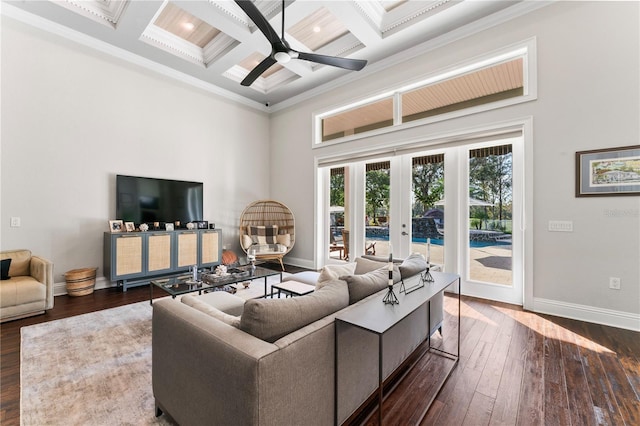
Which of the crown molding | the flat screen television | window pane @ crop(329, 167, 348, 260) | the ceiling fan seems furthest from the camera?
window pane @ crop(329, 167, 348, 260)

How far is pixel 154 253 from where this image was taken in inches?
165

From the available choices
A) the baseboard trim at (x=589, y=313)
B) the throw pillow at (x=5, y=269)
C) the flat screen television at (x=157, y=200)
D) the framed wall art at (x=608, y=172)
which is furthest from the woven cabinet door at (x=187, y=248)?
the framed wall art at (x=608, y=172)

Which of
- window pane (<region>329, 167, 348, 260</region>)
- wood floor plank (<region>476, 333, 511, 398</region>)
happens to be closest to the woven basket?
window pane (<region>329, 167, 348, 260</region>)

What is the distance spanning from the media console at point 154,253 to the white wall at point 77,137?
519 mm

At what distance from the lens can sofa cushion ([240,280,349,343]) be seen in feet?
3.87

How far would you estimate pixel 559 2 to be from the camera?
3062 mm

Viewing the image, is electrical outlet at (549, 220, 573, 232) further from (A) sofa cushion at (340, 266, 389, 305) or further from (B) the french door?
(A) sofa cushion at (340, 266, 389, 305)

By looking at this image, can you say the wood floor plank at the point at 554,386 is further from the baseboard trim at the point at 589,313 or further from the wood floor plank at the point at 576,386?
A: the baseboard trim at the point at 589,313

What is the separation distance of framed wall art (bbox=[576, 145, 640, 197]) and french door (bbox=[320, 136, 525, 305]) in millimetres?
572

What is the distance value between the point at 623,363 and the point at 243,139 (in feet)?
20.8

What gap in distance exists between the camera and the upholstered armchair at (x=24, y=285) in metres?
2.79

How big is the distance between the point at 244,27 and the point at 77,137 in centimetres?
289

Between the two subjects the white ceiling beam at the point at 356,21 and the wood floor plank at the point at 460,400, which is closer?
the wood floor plank at the point at 460,400

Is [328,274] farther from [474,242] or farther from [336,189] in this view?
[336,189]
